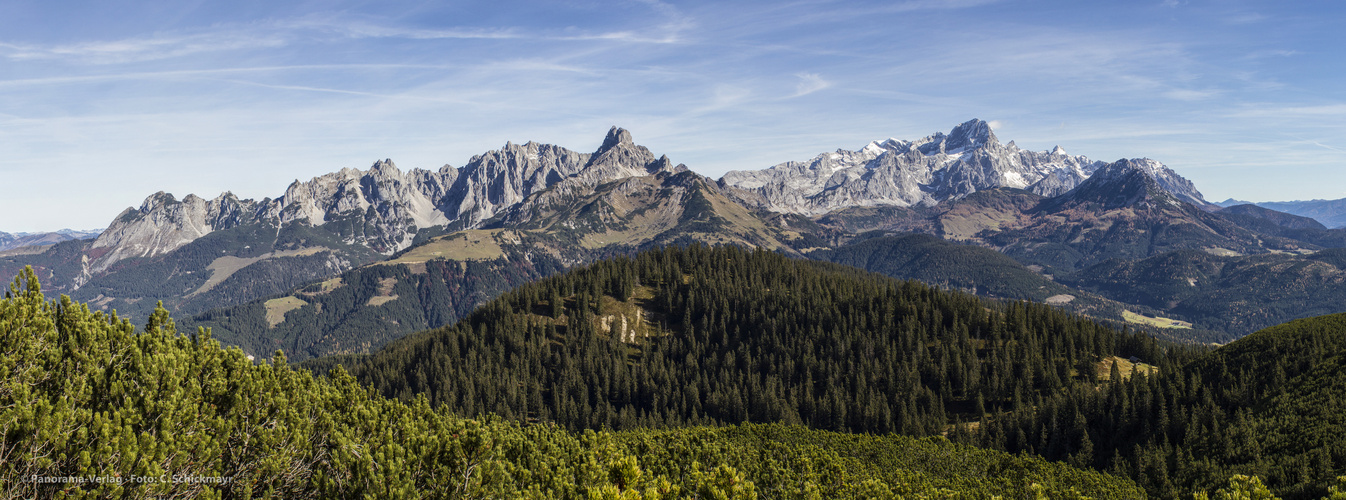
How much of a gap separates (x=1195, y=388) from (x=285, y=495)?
20981 centimetres

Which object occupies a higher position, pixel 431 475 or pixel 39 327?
pixel 39 327

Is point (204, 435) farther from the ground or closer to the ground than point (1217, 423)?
farther from the ground

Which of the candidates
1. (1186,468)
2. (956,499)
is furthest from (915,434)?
(956,499)

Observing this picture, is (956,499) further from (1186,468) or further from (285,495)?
(1186,468)

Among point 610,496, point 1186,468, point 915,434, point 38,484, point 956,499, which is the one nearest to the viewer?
point 38,484

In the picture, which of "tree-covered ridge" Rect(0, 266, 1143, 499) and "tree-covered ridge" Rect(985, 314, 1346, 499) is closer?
"tree-covered ridge" Rect(0, 266, 1143, 499)

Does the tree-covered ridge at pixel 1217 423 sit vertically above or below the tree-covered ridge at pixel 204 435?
below

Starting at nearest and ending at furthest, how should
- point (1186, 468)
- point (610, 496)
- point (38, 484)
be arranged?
1. point (38, 484)
2. point (610, 496)
3. point (1186, 468)

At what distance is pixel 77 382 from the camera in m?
35.2

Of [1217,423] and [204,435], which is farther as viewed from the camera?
[1217,423]

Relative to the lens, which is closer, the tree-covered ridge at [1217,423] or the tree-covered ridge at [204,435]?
the tree-covered ridge at [204,435]

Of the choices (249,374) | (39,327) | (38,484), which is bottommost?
(38,484)

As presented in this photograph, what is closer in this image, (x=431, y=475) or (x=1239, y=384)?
(x=431, y=475)

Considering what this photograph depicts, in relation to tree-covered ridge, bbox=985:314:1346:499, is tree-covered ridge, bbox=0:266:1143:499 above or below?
above
